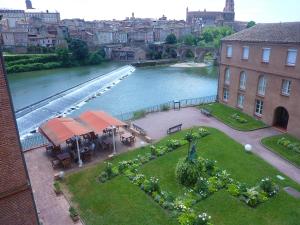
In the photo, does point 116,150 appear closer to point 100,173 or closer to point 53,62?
point 100,173

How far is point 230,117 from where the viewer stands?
2794cm

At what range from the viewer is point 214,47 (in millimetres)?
100562

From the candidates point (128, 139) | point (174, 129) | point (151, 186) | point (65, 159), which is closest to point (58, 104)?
point (128, 139)

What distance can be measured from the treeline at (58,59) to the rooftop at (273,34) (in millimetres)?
63462

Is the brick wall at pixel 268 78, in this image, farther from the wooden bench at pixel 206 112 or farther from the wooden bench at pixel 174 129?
the wooden bench at pixel 174 129

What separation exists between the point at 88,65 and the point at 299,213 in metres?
84.2

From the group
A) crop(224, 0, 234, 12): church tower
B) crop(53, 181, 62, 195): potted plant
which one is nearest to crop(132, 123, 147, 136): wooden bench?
crop(53, 181, 62, 195): potted plant

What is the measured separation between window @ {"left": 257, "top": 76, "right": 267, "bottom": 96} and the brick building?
24.0 meters

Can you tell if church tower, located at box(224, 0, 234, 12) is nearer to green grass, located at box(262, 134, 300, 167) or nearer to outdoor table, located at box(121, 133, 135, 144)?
green grass, located at box(262, 134, 300, 167)

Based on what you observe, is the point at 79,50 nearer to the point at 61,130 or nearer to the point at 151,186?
the point at 61,130

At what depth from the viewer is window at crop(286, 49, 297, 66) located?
22817mm

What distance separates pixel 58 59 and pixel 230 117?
70.8m

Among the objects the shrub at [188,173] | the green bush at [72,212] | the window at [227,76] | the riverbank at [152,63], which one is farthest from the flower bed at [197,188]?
the riverbank at [152,63]

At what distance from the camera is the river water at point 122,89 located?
1652 inches
